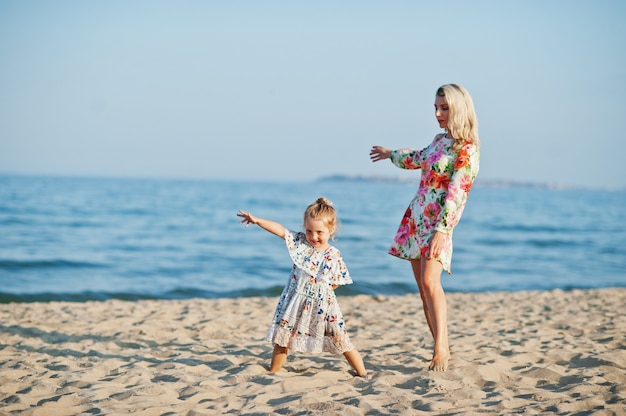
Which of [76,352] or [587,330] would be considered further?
[587,330]

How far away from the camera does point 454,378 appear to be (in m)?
4.03

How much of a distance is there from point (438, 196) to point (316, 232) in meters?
0.89

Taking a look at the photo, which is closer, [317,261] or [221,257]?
[317,261]

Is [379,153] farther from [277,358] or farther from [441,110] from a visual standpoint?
[277,358]

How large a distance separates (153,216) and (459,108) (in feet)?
75.7

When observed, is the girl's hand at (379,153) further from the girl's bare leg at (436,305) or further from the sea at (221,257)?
the sea at (221,257)

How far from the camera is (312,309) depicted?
13.5 feet

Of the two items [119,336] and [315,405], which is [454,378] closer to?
[315,405]

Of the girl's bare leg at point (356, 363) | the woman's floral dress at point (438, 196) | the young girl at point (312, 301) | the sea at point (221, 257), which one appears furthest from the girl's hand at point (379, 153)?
the sea at point (221, 257)

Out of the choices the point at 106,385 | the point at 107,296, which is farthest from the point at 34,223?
the point at 106,385

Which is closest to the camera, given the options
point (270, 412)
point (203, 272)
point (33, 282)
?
point (270, 412)

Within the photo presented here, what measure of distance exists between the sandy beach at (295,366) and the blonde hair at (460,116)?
1.59 m

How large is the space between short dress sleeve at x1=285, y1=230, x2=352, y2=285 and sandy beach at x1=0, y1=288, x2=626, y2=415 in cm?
69

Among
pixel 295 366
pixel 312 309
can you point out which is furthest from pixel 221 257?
pixel 312 309
